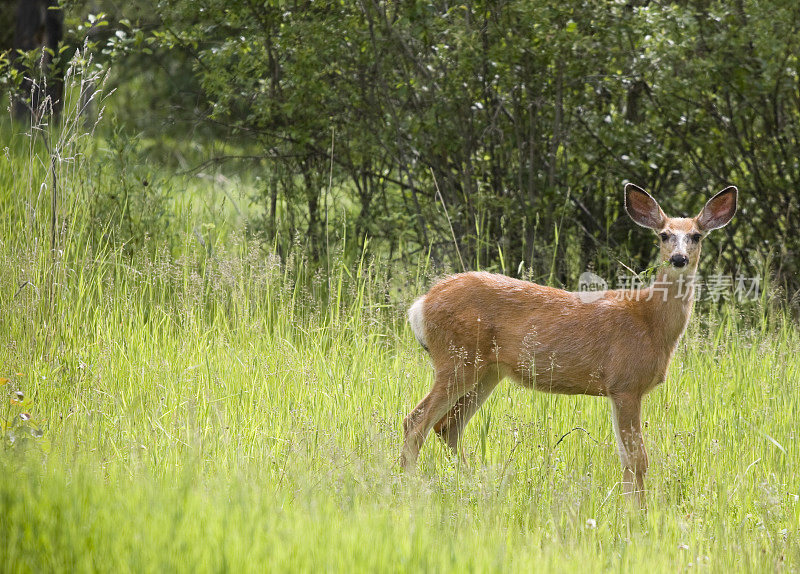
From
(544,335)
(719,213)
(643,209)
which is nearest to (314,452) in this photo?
(544,335)

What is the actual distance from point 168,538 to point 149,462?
1.04 m

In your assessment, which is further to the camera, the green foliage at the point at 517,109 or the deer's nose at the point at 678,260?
the green foliage at the point at 517,109

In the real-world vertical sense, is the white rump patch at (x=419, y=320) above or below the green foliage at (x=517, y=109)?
below

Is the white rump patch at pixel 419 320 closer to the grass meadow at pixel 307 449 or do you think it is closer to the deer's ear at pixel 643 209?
the grass meadow at pixel 307 449

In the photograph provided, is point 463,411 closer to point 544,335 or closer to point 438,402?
point 438,402

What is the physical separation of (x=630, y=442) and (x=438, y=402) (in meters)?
0.92

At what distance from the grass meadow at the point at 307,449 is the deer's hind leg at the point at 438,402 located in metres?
0.15

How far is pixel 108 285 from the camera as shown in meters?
6.29

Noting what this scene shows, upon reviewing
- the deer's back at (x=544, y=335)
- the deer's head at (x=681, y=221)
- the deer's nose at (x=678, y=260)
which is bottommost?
the deer's back at (x=544, y=335)

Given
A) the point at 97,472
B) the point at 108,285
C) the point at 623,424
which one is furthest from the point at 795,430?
the point at 108,285

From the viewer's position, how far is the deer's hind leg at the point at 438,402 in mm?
4705

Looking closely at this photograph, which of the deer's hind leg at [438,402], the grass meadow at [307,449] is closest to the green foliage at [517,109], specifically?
the grass meadow at [307,449]

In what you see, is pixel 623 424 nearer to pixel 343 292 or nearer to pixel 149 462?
pixel 149 462

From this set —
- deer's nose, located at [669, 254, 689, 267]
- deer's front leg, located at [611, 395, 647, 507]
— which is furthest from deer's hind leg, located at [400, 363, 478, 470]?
deer's nose, located at [669, 254, 689, 267]
